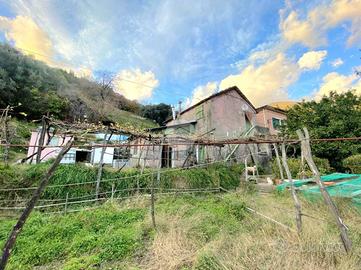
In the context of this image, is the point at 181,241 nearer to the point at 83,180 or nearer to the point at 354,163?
the point at 83,180

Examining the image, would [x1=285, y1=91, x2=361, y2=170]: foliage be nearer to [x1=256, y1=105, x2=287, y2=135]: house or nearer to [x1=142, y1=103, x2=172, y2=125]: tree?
[x1=256, y1=105, x2=287, y2=135]: house

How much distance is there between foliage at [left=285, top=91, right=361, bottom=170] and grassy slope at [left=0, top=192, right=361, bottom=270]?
959cm

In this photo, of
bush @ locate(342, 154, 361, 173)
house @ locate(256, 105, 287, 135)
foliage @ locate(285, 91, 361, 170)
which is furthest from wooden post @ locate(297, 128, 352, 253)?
house @ locate(256, 105, 287, 135)

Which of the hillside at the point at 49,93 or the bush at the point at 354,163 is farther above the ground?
the hillside at the point at 49,93

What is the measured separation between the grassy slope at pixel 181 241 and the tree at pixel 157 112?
1003 inches

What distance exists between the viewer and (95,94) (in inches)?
1014

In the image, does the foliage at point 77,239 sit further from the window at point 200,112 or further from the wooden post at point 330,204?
the window at point 200,112

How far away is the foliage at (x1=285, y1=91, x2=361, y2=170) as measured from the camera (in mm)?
13570

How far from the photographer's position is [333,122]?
558 inches

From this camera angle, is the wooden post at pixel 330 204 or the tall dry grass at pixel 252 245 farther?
the wooden post at pixel 330 204

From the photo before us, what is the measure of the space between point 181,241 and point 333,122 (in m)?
15.1

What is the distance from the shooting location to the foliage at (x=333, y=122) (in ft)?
44.5

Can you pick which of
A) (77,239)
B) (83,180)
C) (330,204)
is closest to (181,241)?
Result: (77,239)

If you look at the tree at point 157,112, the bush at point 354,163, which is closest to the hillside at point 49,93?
the tree at point 157,112
